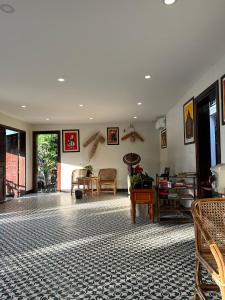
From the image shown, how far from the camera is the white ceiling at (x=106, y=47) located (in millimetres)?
2381

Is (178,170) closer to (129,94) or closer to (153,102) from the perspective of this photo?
(153,102)

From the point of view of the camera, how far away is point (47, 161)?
986cm

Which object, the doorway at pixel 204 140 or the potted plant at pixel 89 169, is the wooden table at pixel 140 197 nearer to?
the doorway at pixel 204 140

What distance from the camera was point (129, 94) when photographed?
547 centimetres

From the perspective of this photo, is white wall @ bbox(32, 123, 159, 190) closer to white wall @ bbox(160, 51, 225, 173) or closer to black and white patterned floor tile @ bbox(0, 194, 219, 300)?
white wall @ bbox(160, 51, 225, 173)

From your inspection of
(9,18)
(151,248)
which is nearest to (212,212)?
(151,248)

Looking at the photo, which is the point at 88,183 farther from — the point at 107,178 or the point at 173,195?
the point at 173,195

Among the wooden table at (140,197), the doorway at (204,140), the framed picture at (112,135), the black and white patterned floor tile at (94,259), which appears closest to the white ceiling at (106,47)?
the doorway at (204,140)

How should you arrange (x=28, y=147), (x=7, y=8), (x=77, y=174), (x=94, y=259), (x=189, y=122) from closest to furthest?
(x=7, y=8)
(x=94, y=259)
(x=189, y=122)
(x=28, y=147)
(x=77, y=174)

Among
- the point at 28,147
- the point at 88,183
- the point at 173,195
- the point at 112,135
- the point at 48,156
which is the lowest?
the point at 88,183

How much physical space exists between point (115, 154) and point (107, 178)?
0.99 meters

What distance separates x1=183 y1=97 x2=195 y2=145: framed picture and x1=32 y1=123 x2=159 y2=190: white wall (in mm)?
3984

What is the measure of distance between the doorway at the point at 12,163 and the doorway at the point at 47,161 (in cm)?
79

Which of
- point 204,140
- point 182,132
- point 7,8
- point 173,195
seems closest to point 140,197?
point 173,195
